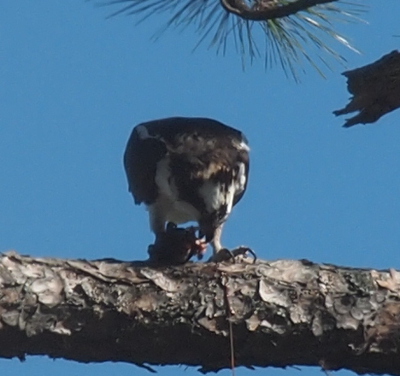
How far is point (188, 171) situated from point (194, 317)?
160cm

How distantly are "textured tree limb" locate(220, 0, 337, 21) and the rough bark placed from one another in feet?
0.84

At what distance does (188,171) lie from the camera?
4.76 m

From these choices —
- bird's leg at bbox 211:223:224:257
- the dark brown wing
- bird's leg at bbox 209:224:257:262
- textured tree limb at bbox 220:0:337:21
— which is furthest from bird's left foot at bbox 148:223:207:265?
textured tree limb at bbox 220:0:337:21

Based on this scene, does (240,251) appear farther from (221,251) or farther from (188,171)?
(188,171)

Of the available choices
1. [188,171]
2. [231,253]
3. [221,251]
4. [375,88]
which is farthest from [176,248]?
[375,88]

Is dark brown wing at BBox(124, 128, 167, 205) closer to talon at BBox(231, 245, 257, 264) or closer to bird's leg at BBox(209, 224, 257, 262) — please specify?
bird's leg at BBox(209, 224, 257, 262)

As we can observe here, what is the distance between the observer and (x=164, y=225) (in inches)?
192

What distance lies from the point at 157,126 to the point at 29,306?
213 centimetres

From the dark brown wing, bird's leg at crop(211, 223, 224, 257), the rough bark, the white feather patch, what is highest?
the dark brown wing

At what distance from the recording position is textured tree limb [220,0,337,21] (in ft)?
8.98

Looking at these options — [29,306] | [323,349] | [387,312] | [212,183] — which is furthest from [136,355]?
[212,183]

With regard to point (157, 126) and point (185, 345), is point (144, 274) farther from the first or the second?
point (157, 126)

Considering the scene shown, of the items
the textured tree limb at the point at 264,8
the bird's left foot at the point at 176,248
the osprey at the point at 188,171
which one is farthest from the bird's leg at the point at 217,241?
the textured tree limb at the point at 264,8

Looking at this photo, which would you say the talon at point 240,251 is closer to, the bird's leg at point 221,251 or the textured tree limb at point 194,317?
the bird's leg at point 221,251
